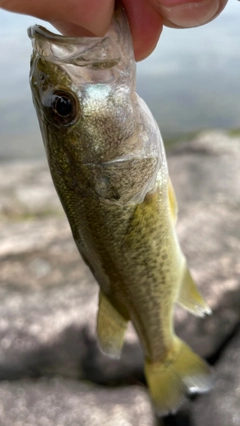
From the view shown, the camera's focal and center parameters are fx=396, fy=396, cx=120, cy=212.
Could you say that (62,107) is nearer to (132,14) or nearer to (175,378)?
(132,14)

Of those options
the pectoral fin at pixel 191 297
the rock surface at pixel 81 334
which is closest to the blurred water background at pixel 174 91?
the rock surface at pixel 81 334

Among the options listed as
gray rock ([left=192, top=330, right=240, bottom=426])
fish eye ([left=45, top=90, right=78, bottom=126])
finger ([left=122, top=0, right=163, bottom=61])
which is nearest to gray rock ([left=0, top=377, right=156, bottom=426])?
gray rock ([left=192, top=330, right=240, bottom=426])

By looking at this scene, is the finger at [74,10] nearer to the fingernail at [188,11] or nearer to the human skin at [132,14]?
the human skin at [132,14]

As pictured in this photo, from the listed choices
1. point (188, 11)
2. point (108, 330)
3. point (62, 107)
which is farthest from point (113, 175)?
point (108, 330)

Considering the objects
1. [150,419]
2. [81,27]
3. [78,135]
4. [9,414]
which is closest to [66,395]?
[9,414]

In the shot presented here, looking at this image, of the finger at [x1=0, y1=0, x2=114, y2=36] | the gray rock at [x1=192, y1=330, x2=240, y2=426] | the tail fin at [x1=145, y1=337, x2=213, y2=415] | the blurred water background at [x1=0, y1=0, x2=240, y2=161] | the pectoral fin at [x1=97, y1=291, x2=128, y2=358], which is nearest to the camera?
the finger at [x1=0, y1=0, x2=114, y2=36]

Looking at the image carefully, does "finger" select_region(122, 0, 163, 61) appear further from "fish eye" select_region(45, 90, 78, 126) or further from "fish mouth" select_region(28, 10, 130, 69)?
"fish eye" select_region(45, 90, 78, 126)
